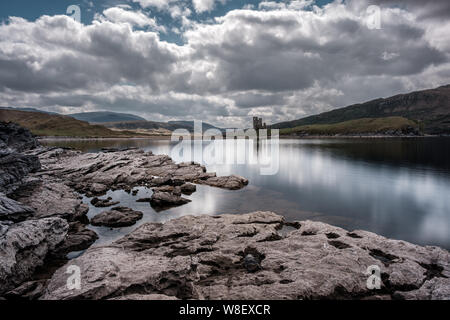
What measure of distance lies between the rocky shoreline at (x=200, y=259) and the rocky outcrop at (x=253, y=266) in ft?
0.20

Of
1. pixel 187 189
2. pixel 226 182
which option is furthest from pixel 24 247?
pixel 226 182

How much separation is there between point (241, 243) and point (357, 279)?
27.8ft

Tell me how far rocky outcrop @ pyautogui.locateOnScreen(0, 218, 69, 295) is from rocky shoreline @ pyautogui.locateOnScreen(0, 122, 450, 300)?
6 cm

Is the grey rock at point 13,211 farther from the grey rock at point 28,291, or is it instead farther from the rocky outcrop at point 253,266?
the rocky outcrop at point 253,266

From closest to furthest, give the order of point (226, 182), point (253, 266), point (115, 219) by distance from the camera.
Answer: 1. point (253, 266)
2. point (115, 219)
3. point (226, 182)

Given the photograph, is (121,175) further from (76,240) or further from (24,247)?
(24,247)

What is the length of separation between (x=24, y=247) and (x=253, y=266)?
49.7 ft

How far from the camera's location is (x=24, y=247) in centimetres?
1580

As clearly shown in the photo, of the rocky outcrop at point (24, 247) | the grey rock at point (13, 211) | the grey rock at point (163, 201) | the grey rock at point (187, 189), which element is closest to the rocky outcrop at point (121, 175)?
the grey rock at point (187, 189)

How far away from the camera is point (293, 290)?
500 inches

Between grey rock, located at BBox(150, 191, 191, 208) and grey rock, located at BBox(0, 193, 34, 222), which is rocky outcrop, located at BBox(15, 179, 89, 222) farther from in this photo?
grey rock, located at BBox(150, 191, 191, 208)

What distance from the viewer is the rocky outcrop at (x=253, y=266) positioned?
12680mm
